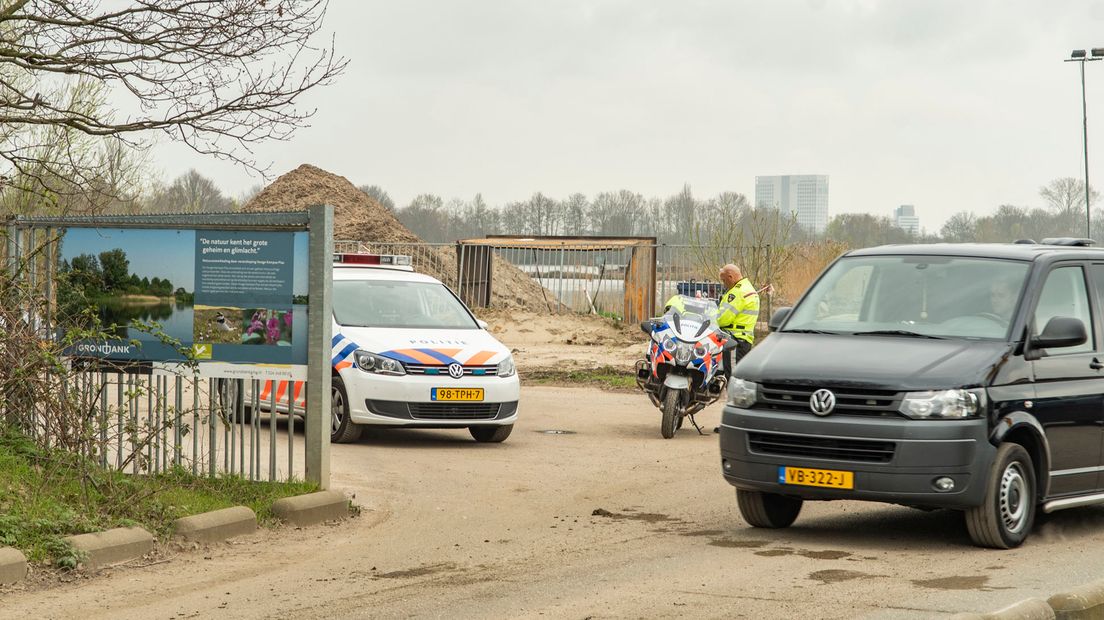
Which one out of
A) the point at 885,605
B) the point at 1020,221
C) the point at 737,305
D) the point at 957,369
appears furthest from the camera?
Answer: the point at 1020,221

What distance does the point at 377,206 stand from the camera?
1768 inches

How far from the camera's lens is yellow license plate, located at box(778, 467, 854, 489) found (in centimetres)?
845

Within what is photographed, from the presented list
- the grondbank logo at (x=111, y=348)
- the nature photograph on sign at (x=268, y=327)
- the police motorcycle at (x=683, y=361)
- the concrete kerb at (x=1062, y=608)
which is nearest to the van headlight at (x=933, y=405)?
the concrete kerb at (x=1062, y=608)

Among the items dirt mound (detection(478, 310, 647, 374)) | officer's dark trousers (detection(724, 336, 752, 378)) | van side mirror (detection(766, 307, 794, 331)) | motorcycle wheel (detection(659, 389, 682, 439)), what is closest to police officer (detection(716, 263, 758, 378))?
officer's dark trousers (detection(724, 336, 752, 378))

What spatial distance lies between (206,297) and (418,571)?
3097mm

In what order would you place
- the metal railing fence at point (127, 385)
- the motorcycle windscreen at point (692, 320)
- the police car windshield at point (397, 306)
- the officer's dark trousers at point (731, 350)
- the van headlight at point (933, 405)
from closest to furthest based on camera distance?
the van headlight at point (933, 405) < the metal railing fence at point (127, 385) < the police car windshield at point (397, 306) < the motorcycle windscreen at point (692, 320) < the officer's dark trousers at point (731, 350)

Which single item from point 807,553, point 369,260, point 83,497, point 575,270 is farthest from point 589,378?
point 575,270

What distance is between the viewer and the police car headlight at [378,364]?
A: 14.1m

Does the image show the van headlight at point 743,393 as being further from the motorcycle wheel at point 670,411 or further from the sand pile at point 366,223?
the sand pile at point 366,223

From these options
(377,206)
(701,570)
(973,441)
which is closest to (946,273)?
(973,441)

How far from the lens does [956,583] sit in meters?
7.46

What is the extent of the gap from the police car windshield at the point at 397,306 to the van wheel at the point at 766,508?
6252mm

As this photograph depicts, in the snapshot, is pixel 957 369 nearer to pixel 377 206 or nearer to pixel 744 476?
pixel 744 476

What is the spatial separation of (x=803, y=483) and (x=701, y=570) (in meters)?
1.08
